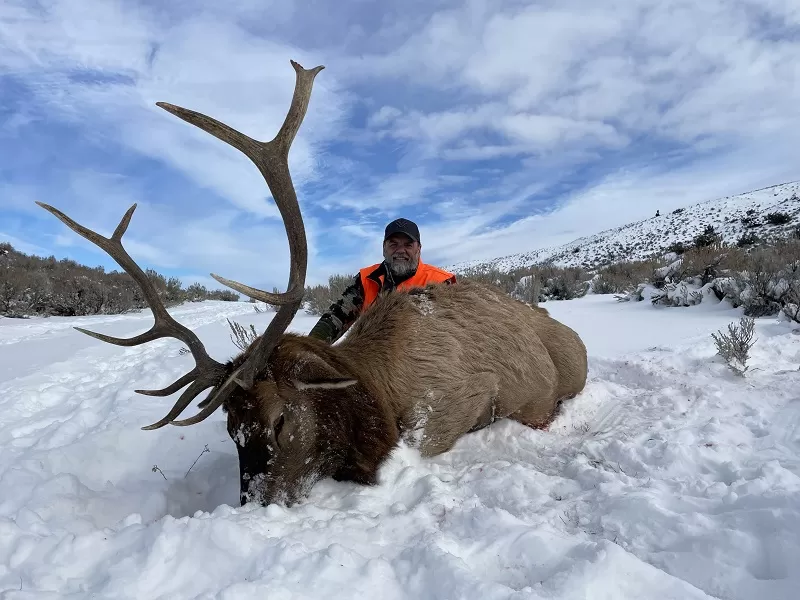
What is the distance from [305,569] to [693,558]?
60.8 inches

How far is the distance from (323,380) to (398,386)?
75 centimetres

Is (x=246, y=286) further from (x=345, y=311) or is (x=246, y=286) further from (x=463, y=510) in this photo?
(x=345, y=311)

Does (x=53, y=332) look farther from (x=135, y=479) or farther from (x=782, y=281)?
(x=782, y=281)

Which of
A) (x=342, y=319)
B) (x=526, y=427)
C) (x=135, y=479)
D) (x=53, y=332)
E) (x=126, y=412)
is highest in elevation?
(x=53, y=332)

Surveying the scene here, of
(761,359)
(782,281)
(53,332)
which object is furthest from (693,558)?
(53,332)

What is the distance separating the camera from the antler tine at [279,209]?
8.25ft

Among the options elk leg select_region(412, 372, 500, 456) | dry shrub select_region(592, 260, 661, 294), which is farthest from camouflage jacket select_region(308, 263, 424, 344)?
dry shrub select_region(592, 260, 661, 294)

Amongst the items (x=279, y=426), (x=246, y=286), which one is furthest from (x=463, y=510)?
(x=246, y=286)

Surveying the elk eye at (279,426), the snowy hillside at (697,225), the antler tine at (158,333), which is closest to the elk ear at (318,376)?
the elk eye at (279,426)

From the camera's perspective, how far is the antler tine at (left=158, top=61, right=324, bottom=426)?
2516 millimetres

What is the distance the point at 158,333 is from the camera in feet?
10.1

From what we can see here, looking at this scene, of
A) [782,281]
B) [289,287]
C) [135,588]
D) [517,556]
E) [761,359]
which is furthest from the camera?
[782,281]

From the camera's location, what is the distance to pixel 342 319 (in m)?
5.54

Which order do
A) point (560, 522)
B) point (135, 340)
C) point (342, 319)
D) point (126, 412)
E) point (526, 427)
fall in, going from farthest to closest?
point (342, 319) < point (126, 412) < point (526, 427) < point (135, 340) < point (560, 522)
